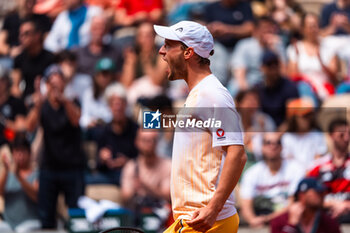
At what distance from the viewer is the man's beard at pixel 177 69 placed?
3532 mm

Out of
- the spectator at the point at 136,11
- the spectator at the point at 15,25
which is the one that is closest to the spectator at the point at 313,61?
the spectator at the point at 136,11

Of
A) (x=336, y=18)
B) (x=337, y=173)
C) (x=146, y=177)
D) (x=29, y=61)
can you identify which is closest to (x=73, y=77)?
(x=29, y=61)

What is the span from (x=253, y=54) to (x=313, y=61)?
90cm

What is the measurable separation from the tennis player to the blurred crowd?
337cm

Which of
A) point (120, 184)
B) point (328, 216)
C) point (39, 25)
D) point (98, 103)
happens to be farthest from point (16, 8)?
point (328, 216)

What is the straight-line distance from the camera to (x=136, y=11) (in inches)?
395

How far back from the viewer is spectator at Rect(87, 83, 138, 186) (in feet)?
26.0

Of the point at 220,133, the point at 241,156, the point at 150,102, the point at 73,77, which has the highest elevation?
the point at 220,133

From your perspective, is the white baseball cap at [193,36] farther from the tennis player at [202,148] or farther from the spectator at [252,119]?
the spectator at [252,119]

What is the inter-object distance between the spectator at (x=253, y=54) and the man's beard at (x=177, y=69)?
5.38m

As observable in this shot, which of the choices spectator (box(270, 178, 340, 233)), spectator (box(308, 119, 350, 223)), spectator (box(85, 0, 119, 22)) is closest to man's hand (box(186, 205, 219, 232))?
spectator (box(270, 178, 340, 233))

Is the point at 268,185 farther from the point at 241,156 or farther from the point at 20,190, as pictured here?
the point at 241,156

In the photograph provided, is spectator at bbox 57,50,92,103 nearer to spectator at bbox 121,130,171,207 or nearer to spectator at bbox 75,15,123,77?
spectator at bbox 75,15,123,77

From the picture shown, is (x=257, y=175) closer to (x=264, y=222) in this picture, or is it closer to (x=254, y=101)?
(x=264, y=222)
